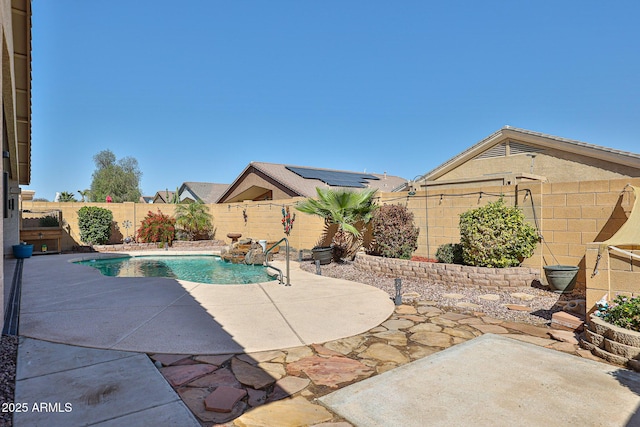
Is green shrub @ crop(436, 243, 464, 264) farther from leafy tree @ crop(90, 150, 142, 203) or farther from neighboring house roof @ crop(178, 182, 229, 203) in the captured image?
leafy tree @ crop(90, 150, 142, 203)

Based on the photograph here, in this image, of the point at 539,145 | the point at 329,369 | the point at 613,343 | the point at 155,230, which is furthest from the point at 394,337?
the point at 155,230

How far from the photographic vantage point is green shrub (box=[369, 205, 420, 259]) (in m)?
10.2

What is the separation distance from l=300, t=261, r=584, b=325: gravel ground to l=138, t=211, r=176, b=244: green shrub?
42.7 ft

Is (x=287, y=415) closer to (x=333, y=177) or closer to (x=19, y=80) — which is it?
(x=19, y=80)

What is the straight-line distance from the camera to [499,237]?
7957mm

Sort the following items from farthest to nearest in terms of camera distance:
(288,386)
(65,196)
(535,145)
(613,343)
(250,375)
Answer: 1. (65,196)
2. (535,145)
3. (613,343)
4. (250,375)
5. (288,386)

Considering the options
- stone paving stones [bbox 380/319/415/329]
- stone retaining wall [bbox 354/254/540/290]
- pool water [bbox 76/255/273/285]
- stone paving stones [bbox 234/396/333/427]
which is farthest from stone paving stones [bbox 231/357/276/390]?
pool water [bbox 76/255/273/285]

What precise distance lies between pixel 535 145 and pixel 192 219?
17.3 meters

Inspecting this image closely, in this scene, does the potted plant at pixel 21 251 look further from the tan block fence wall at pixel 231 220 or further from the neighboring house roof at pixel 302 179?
the neighboring house roof at pixel 302 179

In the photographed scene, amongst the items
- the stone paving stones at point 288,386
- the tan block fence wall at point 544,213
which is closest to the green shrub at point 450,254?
the tan block fence wall at point 544,213

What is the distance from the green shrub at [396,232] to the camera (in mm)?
10203

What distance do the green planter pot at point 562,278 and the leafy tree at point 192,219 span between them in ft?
58.1

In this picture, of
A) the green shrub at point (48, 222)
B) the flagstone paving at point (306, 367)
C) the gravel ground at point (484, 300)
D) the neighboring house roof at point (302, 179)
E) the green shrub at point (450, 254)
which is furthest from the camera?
the neighboring house roof at point (302, 179)

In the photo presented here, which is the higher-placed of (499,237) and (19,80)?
(19,80)
